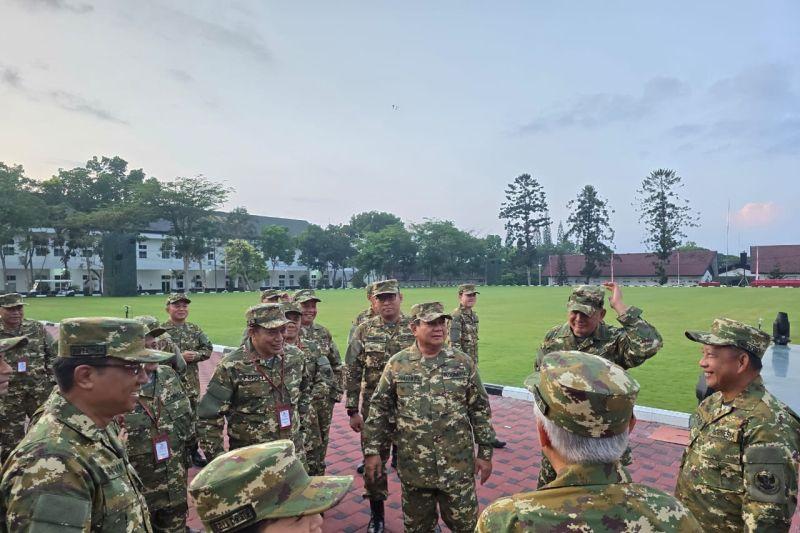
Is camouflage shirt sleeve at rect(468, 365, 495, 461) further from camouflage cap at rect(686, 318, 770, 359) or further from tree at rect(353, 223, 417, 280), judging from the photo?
tree at rect(353, 223, 417, 280)

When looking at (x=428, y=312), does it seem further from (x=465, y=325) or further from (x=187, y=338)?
(x=187, y=338)

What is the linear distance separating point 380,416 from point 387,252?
2461 inches

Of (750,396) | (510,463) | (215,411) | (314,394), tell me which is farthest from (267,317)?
(510,463)

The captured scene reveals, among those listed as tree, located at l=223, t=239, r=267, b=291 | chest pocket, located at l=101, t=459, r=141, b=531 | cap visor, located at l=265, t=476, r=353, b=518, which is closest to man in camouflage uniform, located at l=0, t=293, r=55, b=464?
chest pocket, located at l=101, t=459, r=141, b=531

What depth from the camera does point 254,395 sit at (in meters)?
3.78

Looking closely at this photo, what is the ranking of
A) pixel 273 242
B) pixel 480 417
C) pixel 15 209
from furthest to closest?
pixel 273 242, pixel 15 209, pixel 480 417

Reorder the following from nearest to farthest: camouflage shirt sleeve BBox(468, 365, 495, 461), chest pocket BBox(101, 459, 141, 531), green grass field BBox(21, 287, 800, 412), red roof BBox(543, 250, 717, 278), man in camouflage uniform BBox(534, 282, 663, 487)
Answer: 1. chest pocket BBox(101, 459, 141, 531)
2. camouflage shirt sleeve BBox(468, 365, 495, 461)
3. man in camouflage uniform BBox(534, 282, 663, 487)
4. green grass field BBox(21, 287, 800, 412)
5. red roof BBox(543, 250, 717, 278)

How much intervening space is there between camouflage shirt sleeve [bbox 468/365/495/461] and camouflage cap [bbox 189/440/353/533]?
2.22 metres

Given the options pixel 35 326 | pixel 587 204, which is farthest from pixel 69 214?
pixel 587 204

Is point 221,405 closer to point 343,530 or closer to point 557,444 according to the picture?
point 343,530

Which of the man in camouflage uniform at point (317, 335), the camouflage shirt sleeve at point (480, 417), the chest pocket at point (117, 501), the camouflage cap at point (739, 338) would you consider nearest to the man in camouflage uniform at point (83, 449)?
the chest pocket at point (117, 501)

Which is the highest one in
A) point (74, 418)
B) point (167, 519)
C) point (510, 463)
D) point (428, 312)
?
point (428, 312)

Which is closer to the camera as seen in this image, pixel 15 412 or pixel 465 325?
pixel 15 412

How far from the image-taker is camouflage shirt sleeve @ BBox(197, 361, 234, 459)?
11.9 feet
